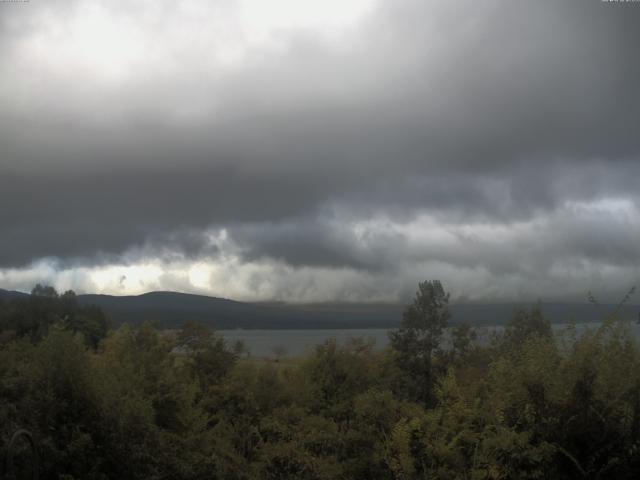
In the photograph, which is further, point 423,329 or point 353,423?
point 423,329

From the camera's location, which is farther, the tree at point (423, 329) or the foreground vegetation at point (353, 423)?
the tree at point (423, 329)

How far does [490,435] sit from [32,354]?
30.9 feet

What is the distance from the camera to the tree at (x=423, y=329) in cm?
3356

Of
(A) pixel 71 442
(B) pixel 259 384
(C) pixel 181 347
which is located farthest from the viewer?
(C) pixel 181 347

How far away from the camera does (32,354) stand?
13719 mm

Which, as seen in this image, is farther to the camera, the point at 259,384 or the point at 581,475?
the point at 259,384

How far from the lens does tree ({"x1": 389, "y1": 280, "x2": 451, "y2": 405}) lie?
3356cm

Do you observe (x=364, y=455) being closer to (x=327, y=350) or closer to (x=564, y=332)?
(x=564, y=332)

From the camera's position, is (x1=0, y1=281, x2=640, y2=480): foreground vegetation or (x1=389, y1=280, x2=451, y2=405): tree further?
(x1=389, y1=280, x2=451, y2=405): tree

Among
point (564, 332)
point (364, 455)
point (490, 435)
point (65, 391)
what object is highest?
point (564, 332)

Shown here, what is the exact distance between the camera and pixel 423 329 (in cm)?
3472

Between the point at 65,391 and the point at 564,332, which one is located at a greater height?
the point at 564,332

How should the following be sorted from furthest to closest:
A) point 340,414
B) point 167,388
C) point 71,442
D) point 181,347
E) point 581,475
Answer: point 181,347, point 340,414, point 167,388, point 71,442, point 581,475

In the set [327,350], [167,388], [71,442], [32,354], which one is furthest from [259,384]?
[71,442]
